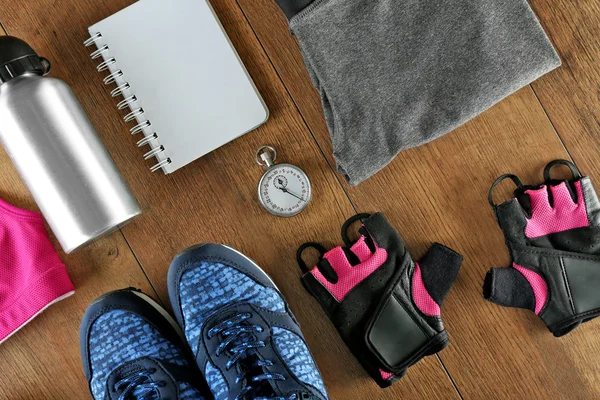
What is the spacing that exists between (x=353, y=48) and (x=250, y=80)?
0.17m

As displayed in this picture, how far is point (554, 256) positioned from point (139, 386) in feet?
2.26

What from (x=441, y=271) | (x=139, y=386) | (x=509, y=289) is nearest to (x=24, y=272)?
(x=139, y=386)

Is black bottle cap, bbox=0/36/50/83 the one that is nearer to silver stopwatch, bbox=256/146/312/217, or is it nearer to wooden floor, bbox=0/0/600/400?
wooden floor, bbox=0/0/600/400

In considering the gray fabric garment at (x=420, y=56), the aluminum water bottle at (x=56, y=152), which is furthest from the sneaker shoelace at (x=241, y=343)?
the gray fabric garment at (x=420, y=56)

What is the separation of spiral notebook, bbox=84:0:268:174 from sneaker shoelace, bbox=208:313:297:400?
26 cm

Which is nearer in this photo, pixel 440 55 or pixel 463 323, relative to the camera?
pixel 440 55

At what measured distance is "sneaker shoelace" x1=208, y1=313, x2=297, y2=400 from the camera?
0.77m

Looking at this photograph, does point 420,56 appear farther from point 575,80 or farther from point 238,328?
point 238,328

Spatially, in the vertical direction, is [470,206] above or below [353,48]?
below

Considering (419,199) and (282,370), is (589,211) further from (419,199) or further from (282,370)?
(282,370)

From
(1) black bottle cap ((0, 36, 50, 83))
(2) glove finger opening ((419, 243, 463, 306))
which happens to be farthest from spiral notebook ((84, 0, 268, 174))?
(2) glove finger opening ((419, 243, 463, 306))

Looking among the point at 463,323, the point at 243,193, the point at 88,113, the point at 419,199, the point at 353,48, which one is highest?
the point at 88,113

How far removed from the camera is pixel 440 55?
740 millimetres

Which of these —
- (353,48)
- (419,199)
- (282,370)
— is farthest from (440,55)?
(282,370)
